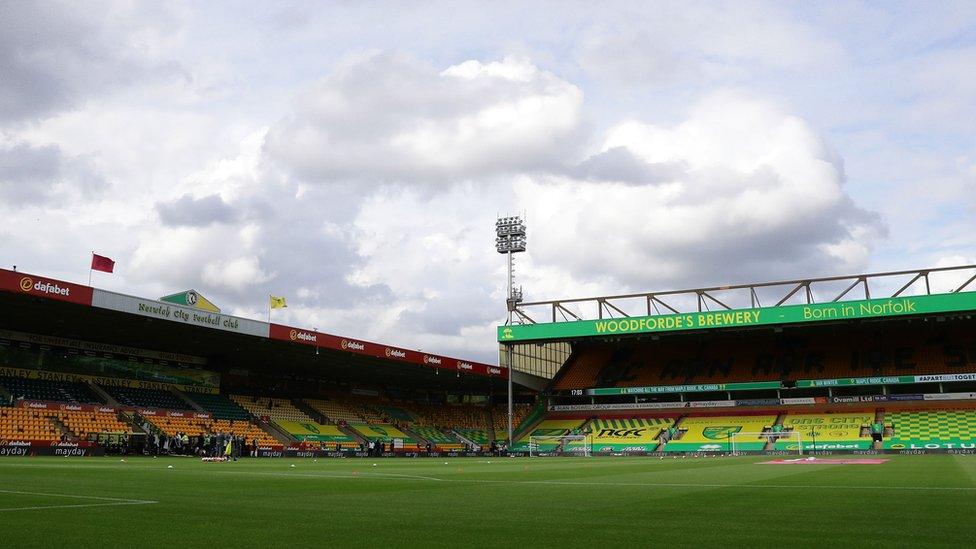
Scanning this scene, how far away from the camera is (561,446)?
187 ft

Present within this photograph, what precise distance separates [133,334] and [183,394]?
280 inches

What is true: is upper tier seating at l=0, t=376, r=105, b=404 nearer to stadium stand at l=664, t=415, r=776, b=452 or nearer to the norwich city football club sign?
the norwich city football club sign

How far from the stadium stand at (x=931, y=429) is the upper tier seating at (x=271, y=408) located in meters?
39.7

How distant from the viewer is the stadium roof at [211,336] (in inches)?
1469

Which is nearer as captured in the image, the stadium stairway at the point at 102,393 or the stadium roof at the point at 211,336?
the stadium roof at the point at 211,336

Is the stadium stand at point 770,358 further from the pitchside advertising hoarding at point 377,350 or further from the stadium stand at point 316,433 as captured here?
the stadium stand at point 316,433

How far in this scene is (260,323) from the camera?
4597 centimetres

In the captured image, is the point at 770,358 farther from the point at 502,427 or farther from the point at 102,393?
the point at 102,393

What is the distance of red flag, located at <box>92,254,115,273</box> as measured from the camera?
123ft

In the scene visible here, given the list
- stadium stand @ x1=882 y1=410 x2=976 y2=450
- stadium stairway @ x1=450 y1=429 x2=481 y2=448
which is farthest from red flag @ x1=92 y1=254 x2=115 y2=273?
stadium stand @ x1=882 y1=410 x2=976 y2=450

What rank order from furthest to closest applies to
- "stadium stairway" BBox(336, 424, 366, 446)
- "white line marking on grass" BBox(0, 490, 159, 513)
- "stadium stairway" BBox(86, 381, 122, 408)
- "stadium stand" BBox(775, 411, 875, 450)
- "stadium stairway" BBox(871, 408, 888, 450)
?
1. "stadium stairway" BBox(336, 424, 366, 446)
2. "stadium stand" BBox(775, 411, 875, 450)
3. "stadium stairway" BBox(871, 408, 888, 450)
4. "stadium stairway" BBox(86, 381, 122, 408)
5. "white line marking on grass" BBox(0, 490, 159, 513)

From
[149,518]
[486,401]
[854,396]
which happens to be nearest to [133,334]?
[486,401]

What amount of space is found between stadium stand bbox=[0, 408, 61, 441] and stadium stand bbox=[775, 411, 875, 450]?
42989mm

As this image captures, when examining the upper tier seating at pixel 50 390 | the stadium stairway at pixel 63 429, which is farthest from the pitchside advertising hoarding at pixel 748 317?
the stadium stairway at pixel 63 429
